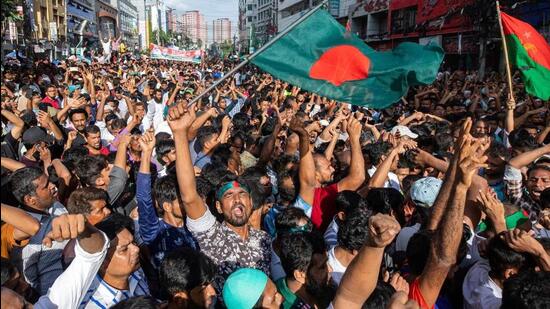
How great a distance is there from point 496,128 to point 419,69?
13.2 feet

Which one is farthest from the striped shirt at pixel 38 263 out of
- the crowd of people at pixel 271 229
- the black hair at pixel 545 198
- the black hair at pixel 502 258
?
the black hair at pixel 545 198

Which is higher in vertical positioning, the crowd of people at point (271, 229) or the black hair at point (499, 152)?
the black hair at point (499, 152)

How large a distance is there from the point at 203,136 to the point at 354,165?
1991 millimetres

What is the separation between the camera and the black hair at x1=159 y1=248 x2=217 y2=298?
2404 mm

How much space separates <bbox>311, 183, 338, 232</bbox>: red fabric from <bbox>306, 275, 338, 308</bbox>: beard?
115 cm

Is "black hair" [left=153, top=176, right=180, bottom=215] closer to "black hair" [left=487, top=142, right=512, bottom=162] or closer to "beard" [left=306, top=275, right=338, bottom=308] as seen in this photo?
"beard" [left=306, top=275, right=338, bottom=308]

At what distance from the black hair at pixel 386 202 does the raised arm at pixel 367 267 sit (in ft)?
3.97

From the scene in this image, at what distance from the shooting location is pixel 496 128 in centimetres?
704

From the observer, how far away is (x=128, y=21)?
114 meters

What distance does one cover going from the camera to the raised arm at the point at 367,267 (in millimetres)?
1886

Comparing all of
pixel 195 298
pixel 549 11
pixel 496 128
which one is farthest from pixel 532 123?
pixel 549 11

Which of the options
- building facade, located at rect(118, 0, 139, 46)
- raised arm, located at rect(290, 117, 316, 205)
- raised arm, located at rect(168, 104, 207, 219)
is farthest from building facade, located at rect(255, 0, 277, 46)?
raised arm, located at rect(168, 104, 207, 219)

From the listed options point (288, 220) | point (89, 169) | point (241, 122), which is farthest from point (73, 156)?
point (241, 122)

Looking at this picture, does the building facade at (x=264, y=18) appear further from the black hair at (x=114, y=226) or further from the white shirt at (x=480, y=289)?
the white shirt at (x=480, y=289)
